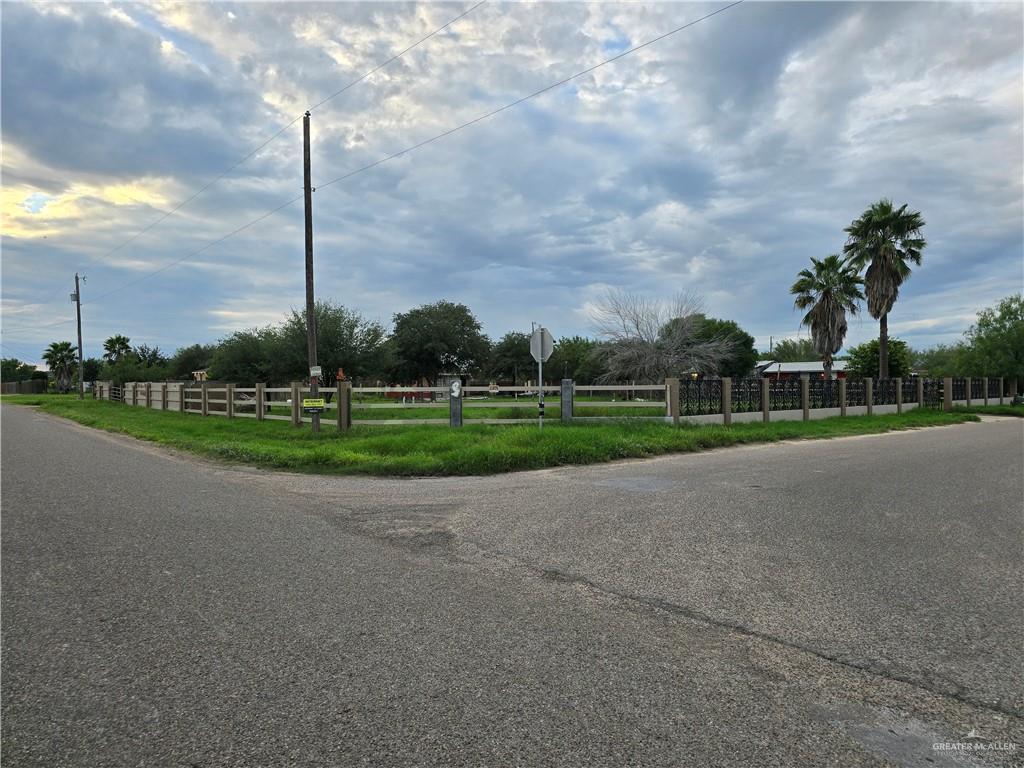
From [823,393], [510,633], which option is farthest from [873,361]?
[510,633]

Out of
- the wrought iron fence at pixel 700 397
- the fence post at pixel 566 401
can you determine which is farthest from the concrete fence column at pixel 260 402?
the wrought iron fence at pixel 700 397

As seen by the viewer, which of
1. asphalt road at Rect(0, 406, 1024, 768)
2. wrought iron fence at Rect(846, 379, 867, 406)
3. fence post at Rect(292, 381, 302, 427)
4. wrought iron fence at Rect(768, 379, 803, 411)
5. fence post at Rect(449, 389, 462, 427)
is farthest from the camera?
wrought iron fence at Rect(846, 379, 867, 406)

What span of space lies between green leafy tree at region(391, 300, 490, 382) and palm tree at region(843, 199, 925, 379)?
3567 cm

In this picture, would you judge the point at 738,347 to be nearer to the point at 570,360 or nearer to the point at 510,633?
the point at 570,360

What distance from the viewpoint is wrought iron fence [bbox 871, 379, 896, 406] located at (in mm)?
30328

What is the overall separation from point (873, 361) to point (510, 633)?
218 ft

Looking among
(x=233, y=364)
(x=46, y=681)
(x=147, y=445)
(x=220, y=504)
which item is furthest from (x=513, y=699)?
(x=233, y=364)

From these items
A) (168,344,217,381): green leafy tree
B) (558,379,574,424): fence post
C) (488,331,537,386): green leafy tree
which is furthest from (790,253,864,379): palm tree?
(168,344,217,381): green leafy tree

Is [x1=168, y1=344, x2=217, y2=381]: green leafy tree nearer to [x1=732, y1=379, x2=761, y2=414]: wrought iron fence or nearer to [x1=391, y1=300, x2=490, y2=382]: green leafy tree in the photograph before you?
[x1=391, y1=300, x2=490, y2=382]: green leafy tree

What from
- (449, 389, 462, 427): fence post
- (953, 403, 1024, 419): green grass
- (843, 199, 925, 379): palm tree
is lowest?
(953, 403, 1024, 419): green grass

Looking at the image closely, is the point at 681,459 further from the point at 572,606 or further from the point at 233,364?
the point at 233,364

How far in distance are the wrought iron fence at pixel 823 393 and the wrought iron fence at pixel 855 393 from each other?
983mm

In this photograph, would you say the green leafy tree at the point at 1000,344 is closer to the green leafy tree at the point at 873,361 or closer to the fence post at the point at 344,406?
the green leafy tree at the point at 873,361

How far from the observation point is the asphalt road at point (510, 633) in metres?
2.67
